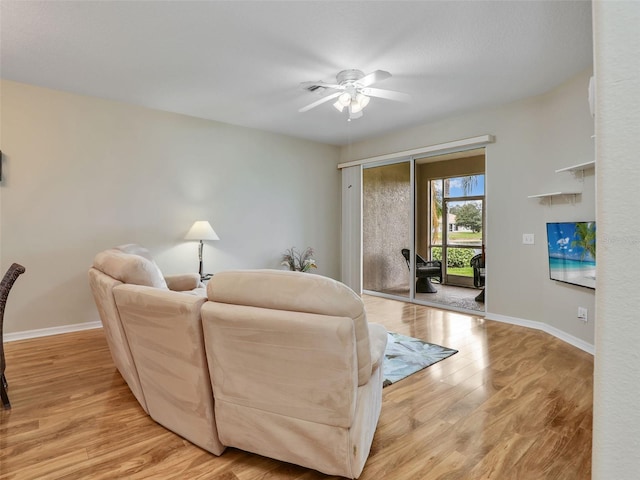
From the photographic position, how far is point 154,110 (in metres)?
4.30

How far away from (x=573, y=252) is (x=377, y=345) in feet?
8.63

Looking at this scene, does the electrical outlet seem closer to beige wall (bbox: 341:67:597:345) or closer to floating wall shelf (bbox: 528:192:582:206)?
beige wall (bbox: 341:67:597:345)

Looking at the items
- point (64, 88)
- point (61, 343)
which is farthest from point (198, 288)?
point (64, 88)

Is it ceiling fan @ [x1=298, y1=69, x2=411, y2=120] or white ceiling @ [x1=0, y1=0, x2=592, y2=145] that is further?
ceiling fan @ [x1=298, y1=69, x2=411, y2=120]

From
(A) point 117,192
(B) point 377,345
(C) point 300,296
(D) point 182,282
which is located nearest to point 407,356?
(B) point 377,345

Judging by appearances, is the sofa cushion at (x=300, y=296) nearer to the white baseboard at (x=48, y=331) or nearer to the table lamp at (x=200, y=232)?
the table lamp at (x=200, y=232)

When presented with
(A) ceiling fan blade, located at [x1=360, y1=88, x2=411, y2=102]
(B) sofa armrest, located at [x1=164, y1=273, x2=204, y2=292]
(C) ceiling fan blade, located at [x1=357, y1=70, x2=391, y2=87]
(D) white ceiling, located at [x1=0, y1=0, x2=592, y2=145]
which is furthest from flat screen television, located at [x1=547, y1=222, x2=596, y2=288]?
(B) sofa armrest, located at [x1=164, y1=273, x2=204, y2=292]

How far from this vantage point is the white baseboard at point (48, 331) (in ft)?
11.5

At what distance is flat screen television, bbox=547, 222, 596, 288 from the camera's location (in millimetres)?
3084

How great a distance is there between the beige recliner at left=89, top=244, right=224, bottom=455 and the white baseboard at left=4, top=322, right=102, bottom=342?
7.04 ft

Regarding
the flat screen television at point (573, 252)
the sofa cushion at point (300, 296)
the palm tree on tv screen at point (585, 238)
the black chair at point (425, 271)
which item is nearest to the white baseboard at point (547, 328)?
the flat screen television at point (573, 252)

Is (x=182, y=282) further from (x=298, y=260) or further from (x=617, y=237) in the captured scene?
(x=617, y=237)

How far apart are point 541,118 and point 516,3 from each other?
80.9 inches

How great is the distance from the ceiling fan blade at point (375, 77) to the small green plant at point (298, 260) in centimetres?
302
